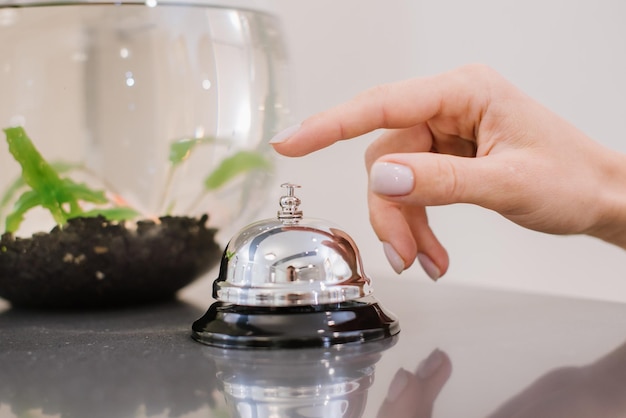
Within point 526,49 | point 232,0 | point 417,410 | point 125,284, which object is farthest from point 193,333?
point 526,49

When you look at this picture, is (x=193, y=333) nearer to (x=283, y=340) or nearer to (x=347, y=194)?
(x=283, y=340)

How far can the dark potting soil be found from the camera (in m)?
0.95

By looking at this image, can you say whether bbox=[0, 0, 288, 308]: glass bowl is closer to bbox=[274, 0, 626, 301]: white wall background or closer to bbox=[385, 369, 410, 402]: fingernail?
bbox=[385, 369, 410, 402]: fingernail

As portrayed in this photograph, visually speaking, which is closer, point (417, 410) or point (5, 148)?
point (417, 410)

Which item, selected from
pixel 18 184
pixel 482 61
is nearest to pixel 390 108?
pixel 18 184

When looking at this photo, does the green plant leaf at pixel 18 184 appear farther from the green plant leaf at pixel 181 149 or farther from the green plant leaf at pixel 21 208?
the green plant leaf at pixel 181 149

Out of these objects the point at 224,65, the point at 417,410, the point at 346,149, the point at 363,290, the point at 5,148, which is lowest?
the point at 417,410

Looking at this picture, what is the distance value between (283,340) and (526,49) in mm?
1205

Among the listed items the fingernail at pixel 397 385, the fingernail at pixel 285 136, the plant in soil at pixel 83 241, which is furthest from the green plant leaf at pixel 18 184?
the fingernail at pixel 397 385

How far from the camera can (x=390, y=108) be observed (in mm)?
881

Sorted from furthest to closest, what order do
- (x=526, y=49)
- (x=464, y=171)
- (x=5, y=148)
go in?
(x=526, y=49)
(x=5, y=148)
(x=464, y=171)

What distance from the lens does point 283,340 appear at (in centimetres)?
74

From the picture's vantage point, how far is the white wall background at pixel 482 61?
1.67 meters

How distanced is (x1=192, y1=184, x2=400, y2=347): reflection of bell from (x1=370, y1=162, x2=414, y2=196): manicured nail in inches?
4.0
